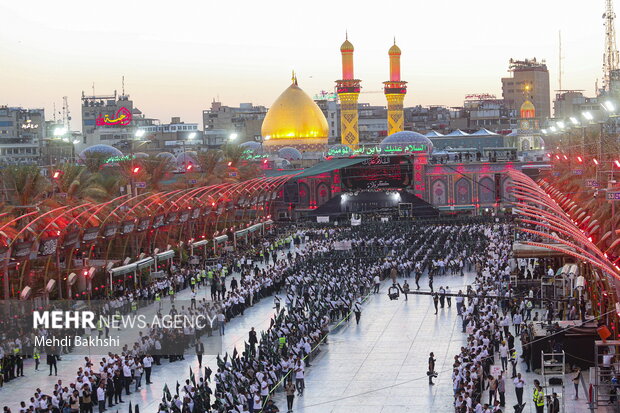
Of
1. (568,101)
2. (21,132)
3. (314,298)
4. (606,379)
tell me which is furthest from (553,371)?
(568,101)

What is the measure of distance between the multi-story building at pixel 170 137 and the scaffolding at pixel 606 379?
97.7 meters

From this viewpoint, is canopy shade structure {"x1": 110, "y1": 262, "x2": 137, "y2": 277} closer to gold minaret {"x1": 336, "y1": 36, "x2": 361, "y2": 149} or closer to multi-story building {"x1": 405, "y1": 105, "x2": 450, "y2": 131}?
gold minaret {"x1": 336, "y1": 36, "x2": 361, "y2": 149}

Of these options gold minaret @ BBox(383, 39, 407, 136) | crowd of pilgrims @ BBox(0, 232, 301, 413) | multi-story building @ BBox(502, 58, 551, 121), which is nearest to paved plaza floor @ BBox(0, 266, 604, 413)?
crowd of pilgrims @ BBox(0, 232, 301, 413)

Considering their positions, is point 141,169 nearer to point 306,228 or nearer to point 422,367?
point 306,228

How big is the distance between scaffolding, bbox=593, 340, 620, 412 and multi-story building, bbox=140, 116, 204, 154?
97.7 m

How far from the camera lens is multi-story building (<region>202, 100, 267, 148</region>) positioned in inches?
5682

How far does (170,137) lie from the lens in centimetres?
14075

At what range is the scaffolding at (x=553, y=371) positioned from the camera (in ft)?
80.3

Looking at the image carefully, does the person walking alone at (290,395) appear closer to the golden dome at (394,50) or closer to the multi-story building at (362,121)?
the golden dome at (394,50)

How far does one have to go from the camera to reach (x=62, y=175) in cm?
4634

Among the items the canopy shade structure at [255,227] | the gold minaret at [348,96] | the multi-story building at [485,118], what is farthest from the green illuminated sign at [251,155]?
the multi-story building at [485,118]

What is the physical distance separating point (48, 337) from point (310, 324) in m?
7.84

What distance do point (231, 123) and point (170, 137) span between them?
1995 centimetres

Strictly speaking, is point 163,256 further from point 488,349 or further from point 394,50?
point 394,50
